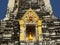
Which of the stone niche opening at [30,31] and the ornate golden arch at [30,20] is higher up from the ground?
the ornate golden arch at [30,20]

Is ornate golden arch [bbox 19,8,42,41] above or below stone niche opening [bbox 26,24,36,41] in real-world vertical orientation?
above

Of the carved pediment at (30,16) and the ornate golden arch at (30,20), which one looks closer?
the ornate golden arch at (30,20)

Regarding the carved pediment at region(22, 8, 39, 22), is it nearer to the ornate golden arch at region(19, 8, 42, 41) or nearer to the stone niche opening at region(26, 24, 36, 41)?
the ornate golden arch at region(19, 8, 42, 41)

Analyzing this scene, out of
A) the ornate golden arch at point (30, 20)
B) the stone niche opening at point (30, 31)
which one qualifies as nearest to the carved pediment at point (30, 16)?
the ornate golden arch at point (30, 20)

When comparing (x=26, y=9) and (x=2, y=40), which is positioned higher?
(x=26, y=9)

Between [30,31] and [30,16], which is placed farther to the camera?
[30,31]

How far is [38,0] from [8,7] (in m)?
1.87

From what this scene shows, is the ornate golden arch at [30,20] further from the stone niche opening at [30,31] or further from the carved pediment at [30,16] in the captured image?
the stone niche opening at [30,31]

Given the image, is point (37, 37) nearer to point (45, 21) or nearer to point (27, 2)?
point (45, 21)

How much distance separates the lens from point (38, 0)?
2453 centimetres

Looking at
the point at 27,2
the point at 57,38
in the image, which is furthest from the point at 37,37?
the point at 27,2

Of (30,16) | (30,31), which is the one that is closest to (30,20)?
(30,16)

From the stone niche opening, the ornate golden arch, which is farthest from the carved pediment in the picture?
the stone niche opening

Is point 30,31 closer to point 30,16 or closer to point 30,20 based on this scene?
point 30,20
